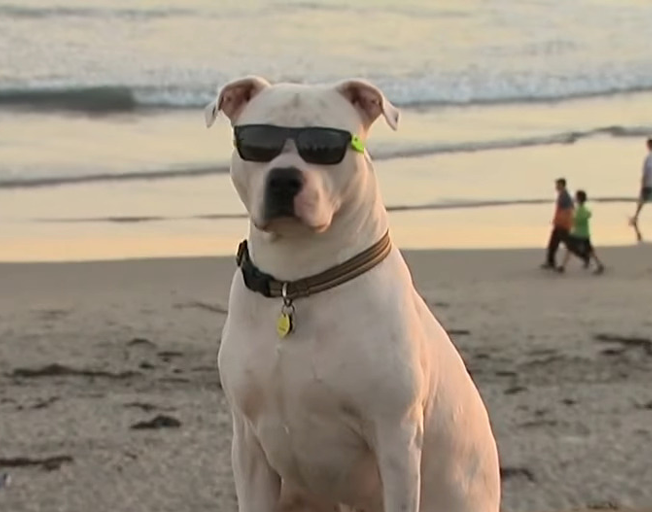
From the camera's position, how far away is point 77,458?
756 centimetres

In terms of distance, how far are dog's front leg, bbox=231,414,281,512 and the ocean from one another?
10341 mm

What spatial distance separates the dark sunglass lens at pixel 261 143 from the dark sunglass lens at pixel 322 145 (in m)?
0.06

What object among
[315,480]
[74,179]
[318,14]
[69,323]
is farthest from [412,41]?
[315,480]

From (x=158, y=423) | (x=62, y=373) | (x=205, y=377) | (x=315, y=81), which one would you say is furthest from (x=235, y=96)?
(x=315, y=81)

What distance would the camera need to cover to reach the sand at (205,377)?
7.09 m

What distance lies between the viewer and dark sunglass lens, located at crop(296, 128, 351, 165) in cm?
427

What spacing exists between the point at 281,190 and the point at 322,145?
171 millimetres

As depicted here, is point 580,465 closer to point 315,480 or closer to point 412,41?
point 315,480

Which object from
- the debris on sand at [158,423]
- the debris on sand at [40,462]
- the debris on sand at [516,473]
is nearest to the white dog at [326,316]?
the debris on sand at [516,473]

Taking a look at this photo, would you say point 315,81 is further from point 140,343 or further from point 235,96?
point 235,96

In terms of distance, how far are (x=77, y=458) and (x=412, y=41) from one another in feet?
93.6

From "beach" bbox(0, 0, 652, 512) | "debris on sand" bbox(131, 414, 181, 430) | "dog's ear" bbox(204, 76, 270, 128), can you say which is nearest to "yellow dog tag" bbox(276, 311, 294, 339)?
"dog's ear" bbox(204, 76, 270, 128)

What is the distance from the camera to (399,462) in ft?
14.2

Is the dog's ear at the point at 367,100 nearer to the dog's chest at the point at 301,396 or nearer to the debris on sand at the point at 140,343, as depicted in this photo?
the dog's chest at the point at 301,396
